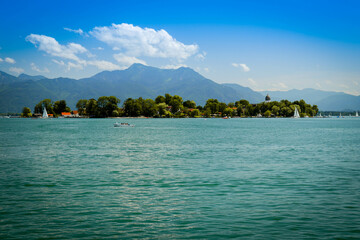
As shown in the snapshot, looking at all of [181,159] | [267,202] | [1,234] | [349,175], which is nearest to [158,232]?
[1,234]

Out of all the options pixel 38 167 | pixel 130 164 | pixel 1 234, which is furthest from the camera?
pixel 130 164

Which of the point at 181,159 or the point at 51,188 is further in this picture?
the point at 181,159

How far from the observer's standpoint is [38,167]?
27.1m

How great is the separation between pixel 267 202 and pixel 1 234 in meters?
11.5

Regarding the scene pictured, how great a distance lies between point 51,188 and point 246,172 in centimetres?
1375

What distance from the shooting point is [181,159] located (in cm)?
3262

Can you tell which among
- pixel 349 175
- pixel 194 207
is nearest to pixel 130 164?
pixel 194 207

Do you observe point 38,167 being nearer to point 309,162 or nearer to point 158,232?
point 158,232

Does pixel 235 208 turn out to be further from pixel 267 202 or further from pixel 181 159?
pixel 181 159

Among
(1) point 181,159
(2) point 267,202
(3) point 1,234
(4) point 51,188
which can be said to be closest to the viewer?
(3) point 1,234

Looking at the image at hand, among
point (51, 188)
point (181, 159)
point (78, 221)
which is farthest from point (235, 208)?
point (181, 159)

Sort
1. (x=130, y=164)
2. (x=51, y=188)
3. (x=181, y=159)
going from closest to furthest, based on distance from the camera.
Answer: (x=51, y=188)
(x=130, y=164)
(x=181, y=159)

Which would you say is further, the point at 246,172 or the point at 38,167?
the point at 38,167

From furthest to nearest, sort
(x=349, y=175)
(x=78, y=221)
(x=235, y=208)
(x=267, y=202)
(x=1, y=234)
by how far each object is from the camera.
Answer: (x=349, y=175), (x=267, y=202), (x=235, y=208), (x=78, y=221), (x=1, y=234)
